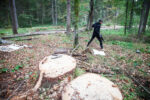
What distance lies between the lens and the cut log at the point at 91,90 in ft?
6.00

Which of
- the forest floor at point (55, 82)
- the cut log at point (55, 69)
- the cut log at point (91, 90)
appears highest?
the cut log at point (55, 69)

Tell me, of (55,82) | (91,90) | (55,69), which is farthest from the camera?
(55,69)

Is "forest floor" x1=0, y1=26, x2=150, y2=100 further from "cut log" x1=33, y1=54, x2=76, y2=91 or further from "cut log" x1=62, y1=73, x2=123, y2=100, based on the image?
"cut log" x1=62, y1=73, x2=123, y2=100

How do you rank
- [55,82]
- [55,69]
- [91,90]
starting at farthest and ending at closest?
1. [55,69]
2. [55,82]
3. [91,90]

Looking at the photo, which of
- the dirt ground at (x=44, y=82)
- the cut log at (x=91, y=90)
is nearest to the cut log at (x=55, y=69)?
the dirt ground at (x=44, y=82)

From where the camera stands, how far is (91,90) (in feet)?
6.39

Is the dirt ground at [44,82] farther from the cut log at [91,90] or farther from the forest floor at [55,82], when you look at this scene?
the cut log at [91,90]

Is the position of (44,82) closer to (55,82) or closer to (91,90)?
(55,82)

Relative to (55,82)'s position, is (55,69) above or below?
above

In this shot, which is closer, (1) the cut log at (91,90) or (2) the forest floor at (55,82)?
(1) the cut log at (91,90)

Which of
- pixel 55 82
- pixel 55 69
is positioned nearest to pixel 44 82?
pixel 55 82

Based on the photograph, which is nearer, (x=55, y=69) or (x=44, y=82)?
(x=44, y=82)

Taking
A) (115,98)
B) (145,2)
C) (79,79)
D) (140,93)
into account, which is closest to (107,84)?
(115,98)

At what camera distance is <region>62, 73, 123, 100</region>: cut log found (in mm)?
1829
